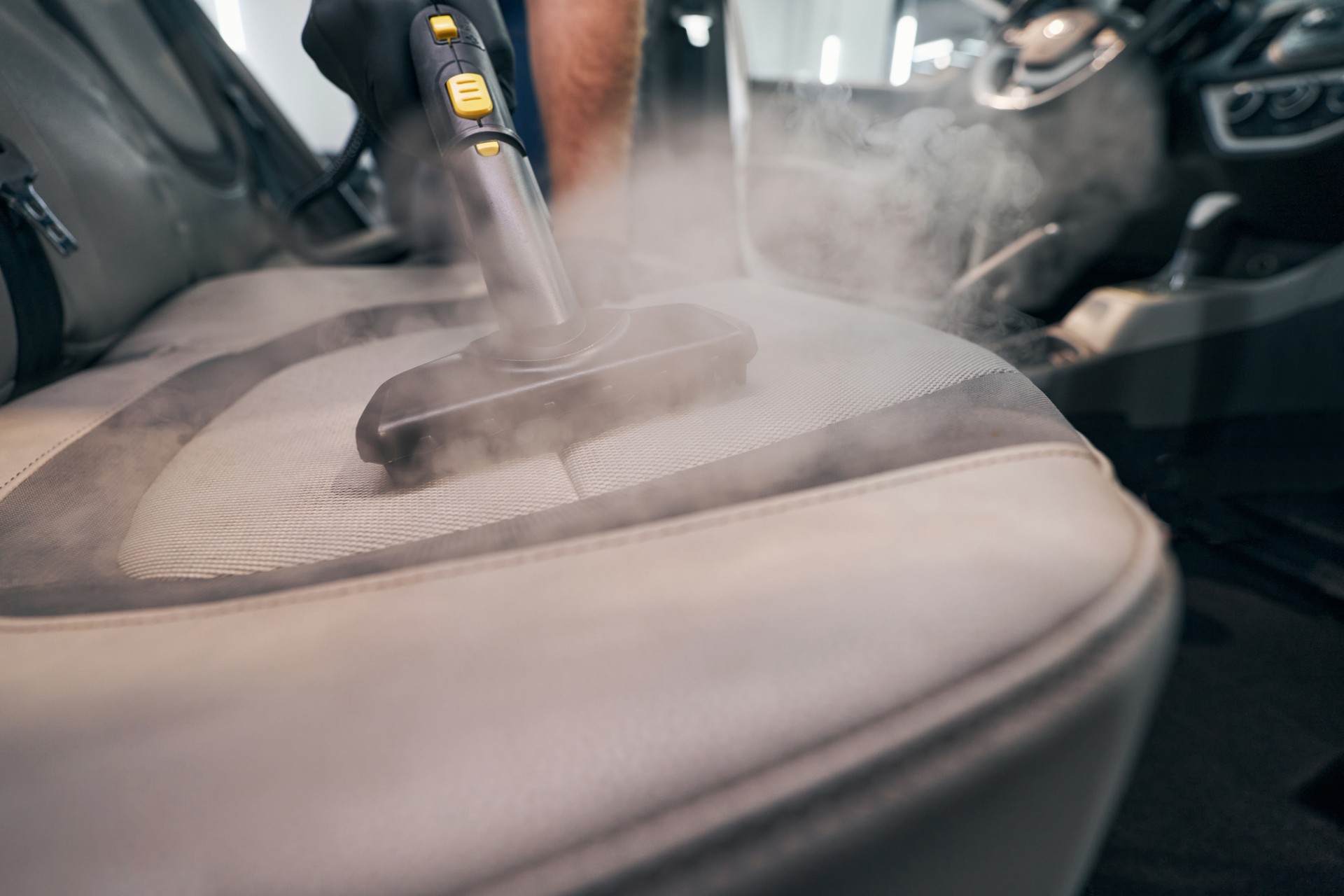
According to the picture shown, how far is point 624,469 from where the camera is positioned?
1.09 feet

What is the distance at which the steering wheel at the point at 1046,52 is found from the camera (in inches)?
40.6

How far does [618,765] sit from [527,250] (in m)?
0.29

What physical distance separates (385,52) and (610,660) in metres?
0.48

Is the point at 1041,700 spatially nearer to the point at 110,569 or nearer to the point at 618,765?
the point at 618,765

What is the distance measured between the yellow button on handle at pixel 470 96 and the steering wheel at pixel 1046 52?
3.33 ft

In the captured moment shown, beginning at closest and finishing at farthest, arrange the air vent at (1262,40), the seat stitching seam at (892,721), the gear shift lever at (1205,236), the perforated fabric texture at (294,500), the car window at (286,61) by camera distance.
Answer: the seat stitching seam at (892,721) < the perforated fabric texture at (294,500) < the car window at (286,61) < the air vent at (1262,40) < the gear shift lever at (1205,236)

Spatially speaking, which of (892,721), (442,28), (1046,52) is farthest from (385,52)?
(1046,52)

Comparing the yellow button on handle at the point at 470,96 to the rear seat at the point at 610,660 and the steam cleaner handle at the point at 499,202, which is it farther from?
the rear seat at the point at 610,660

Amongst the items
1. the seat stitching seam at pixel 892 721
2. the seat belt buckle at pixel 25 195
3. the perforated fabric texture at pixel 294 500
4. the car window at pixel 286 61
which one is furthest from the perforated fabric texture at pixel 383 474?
the car window at pixel 286 61

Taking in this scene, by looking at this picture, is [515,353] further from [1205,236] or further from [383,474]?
[1205,236]

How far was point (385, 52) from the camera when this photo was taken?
1.62ft

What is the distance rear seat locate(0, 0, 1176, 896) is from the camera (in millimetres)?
195

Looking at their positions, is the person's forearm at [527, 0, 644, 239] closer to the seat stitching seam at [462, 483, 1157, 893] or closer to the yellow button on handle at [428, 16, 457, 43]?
the yellow button on handle at [428, 16, 457, 43]

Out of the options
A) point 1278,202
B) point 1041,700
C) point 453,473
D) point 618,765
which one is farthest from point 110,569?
point 1278,202
